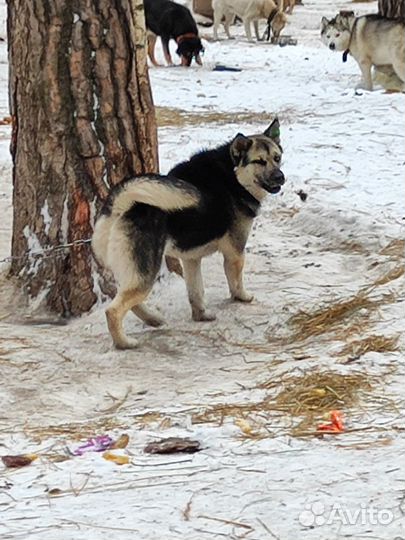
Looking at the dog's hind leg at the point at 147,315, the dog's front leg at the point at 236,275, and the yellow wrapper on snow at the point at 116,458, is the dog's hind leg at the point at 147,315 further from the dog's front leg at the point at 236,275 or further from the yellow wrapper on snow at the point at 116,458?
the yellow wrapper on snow at the point at 116,458

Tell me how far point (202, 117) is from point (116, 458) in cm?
810

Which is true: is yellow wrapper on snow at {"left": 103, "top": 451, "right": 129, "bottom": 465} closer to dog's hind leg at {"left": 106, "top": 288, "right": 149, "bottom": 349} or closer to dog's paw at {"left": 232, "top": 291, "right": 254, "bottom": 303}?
dog's hind leg at {"left": 106, "top": 288, "right": 149, "bottom": 349}

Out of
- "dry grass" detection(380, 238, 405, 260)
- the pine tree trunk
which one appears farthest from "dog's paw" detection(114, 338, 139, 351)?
"dry grass" detection(380, 238, 405, 260)

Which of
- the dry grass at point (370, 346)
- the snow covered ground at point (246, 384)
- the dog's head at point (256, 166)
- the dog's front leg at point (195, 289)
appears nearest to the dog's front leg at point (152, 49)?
the snow covered ground at point (246, 384)

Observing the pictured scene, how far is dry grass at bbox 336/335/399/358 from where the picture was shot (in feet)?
15.5

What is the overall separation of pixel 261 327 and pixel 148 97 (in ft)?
5.39

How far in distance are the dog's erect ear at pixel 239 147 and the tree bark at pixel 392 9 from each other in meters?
9.41

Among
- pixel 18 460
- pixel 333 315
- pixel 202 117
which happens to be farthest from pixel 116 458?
pixel 202 117

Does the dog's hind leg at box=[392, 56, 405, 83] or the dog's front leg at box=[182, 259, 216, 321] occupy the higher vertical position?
the dog's hind leg at box=[392, 56, 405, 83]

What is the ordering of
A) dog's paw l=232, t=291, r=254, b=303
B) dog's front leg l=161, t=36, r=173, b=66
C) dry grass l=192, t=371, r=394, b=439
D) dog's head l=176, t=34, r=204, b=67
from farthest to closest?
dog's front leg l=161, t=36, r=173, b=66 < dog's head l=176, t=34, r=204, b=67 < dog's paw l=232, t=291, r=254, b=303 < dry grass l=192, t=371, r=394, b=439

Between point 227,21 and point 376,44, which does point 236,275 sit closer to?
point 376,44

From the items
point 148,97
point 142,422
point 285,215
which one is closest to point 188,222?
point 148,97

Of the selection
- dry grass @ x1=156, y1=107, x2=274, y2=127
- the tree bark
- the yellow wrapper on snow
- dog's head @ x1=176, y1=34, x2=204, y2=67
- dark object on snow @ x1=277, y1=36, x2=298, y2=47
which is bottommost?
the yellow wrapper on snow

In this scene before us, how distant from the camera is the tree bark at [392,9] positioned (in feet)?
48.5
